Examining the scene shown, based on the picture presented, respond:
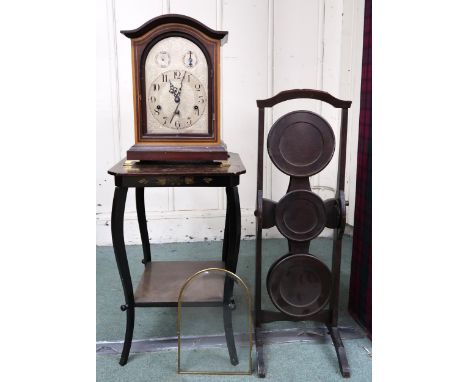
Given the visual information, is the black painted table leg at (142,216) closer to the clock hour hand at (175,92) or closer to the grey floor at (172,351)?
the grey floor at (172,351)

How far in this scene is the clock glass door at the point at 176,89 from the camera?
1498 millimetres

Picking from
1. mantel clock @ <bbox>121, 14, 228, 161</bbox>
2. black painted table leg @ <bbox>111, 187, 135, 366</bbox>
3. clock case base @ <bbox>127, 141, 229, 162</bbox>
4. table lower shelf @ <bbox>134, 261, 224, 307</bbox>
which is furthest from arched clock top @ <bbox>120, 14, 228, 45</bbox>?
table lower shelf @ <bbox>134, 261, 224, 307</bbox>

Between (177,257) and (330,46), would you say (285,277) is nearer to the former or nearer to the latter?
(177,257)

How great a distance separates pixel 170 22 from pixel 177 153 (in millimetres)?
443

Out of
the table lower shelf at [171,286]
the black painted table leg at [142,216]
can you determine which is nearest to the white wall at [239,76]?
the black painted table leg at [142,216]

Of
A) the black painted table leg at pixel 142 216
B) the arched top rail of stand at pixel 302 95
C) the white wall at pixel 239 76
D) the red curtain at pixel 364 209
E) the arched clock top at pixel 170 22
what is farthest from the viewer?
the white wall at pixel 239 76

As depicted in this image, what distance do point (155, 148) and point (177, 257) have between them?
120cm

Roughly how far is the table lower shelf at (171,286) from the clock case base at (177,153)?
0.50 metres

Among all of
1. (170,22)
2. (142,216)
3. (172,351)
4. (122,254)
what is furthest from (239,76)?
(172,351)

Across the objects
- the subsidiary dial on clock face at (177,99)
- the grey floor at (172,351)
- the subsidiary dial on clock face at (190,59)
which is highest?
the subsidiary dial on clock face at (190,59)

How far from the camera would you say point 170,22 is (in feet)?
4.78

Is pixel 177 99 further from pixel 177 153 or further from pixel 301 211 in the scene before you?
pixel 301 211

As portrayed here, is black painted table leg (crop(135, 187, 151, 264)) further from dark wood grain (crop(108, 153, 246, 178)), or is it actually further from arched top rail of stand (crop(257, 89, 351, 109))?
arched top rail of stand (crop(257, 89, 351, 109))

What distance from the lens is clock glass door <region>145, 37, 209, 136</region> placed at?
1498 millimetres
